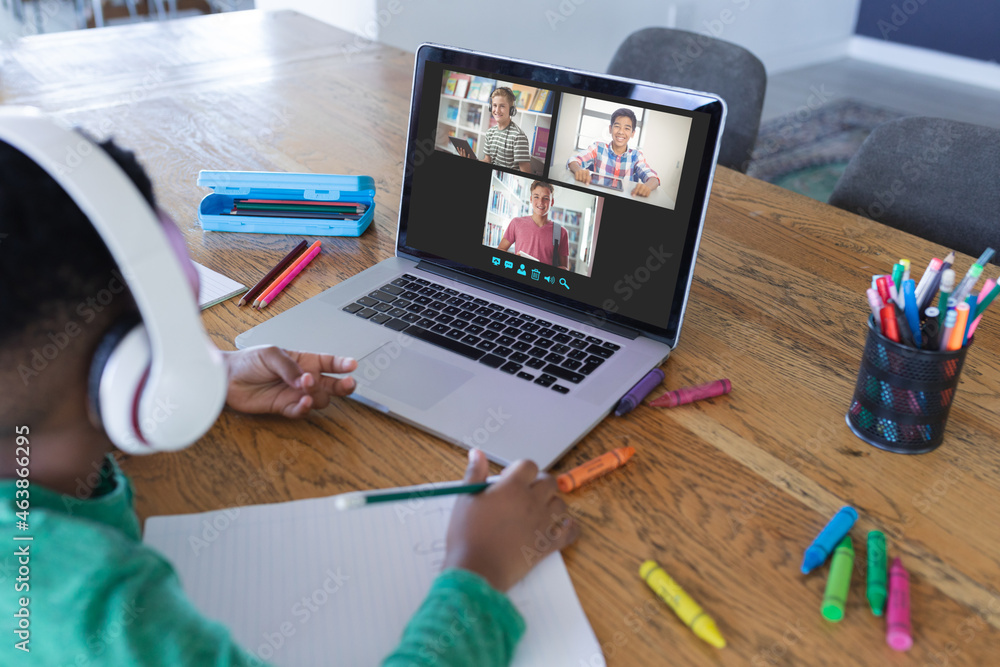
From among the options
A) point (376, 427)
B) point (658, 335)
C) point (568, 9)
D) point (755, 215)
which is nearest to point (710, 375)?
point (658, 335)

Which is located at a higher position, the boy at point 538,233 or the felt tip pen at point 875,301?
the felt tip pen at point 875,301

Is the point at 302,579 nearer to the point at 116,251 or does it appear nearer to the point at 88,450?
the point at 88,450

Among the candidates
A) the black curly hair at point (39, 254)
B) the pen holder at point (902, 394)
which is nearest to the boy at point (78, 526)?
the black curly hair at point (39, 254)

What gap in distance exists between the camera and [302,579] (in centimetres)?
59

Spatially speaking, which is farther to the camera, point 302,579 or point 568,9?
point 568,9

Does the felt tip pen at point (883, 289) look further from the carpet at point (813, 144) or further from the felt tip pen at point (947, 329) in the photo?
the carpet at point (813, 144)

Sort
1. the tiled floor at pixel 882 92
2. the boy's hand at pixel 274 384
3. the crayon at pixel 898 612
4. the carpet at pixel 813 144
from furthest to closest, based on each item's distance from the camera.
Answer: the tiled floor at pixel 882 92 < the carpet at pixel 813 144 < the boy's hand at pixel 274 384 < the crayon at pixel 898 612

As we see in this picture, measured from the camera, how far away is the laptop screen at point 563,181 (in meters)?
0.81

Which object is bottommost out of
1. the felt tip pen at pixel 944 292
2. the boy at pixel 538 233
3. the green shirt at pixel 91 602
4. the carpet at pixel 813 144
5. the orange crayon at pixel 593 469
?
the carpet at pixel 813 144

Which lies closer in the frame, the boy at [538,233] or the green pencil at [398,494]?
the green pencil at [398,494]

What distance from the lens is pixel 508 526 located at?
605mm

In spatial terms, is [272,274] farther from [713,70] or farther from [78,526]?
[713,70]

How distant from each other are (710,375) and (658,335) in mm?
73

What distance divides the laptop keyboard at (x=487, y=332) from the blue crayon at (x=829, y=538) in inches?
10.8
